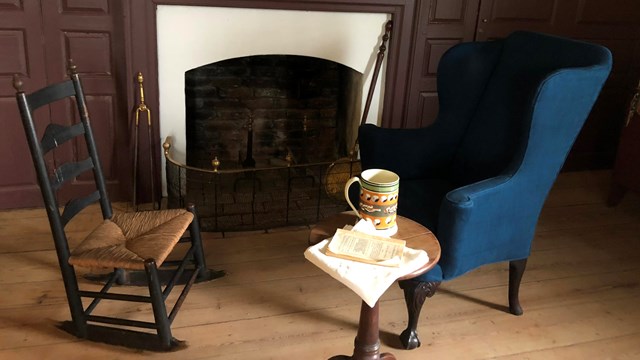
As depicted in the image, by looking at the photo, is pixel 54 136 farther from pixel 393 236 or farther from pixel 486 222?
pixel 486 222

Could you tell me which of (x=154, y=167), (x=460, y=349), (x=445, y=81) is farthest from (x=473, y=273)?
(x=154, y=167)

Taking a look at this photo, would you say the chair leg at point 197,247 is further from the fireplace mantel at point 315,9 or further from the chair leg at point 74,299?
the fireplace mantel at point 315,9

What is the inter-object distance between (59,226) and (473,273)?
5.46 ft

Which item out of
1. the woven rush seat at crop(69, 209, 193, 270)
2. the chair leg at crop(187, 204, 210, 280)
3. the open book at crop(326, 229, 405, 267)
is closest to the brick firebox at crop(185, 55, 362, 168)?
the chair leg at crop(187, 204, 210, 280)

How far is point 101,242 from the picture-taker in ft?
6.31

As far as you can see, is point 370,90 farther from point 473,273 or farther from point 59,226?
point 59,226

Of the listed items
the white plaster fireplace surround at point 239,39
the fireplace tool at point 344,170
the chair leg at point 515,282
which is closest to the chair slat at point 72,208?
the white plaster fireplace surround at point 239,39

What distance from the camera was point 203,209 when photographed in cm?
296

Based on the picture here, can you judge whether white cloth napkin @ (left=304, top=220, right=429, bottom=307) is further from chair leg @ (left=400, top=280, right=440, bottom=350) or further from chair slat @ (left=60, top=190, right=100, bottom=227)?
chair slat @ (left=60, top=190, right=100, bottom=227)

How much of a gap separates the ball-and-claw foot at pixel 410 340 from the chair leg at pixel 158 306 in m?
0.80

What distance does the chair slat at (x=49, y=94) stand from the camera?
1.76 meters

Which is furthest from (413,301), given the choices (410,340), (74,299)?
(74,299)

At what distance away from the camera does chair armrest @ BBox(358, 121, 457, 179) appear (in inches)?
95.1

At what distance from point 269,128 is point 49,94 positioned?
1.81m
